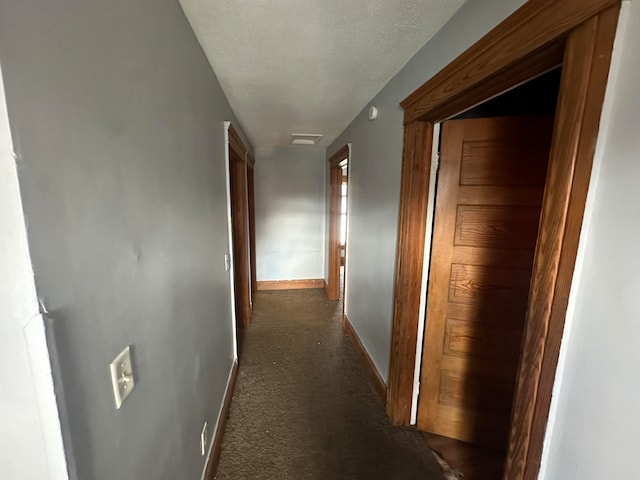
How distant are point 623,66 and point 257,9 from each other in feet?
3.98

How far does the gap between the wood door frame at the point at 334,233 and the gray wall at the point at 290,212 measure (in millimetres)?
338

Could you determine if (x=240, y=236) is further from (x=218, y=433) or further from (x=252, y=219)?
(x=218, y=433)

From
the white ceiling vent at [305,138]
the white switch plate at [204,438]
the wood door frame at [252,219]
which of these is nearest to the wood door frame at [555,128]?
the white switch plate at [204,438]

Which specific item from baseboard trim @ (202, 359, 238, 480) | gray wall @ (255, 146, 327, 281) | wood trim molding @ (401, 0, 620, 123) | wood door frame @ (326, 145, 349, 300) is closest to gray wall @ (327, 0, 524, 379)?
wood trim molding @ (401, 0, 620, 123)

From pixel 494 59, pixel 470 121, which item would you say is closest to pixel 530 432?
pixel 494 59

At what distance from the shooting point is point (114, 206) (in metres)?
0.65

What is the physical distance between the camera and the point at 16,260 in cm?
40

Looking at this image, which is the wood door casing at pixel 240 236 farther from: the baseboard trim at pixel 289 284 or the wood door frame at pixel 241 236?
the baseboard trim at pixel 289 284

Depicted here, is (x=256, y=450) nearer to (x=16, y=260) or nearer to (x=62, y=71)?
(x=16, y=260)

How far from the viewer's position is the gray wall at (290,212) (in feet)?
13.7

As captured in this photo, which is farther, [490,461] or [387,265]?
[387,265]

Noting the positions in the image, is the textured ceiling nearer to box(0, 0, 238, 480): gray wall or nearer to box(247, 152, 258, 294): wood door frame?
box(0, 0, 238, 480): gray wall

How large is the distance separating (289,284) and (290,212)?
1.17m

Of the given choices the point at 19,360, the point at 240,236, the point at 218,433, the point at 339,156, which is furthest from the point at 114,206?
the point at 339,156
